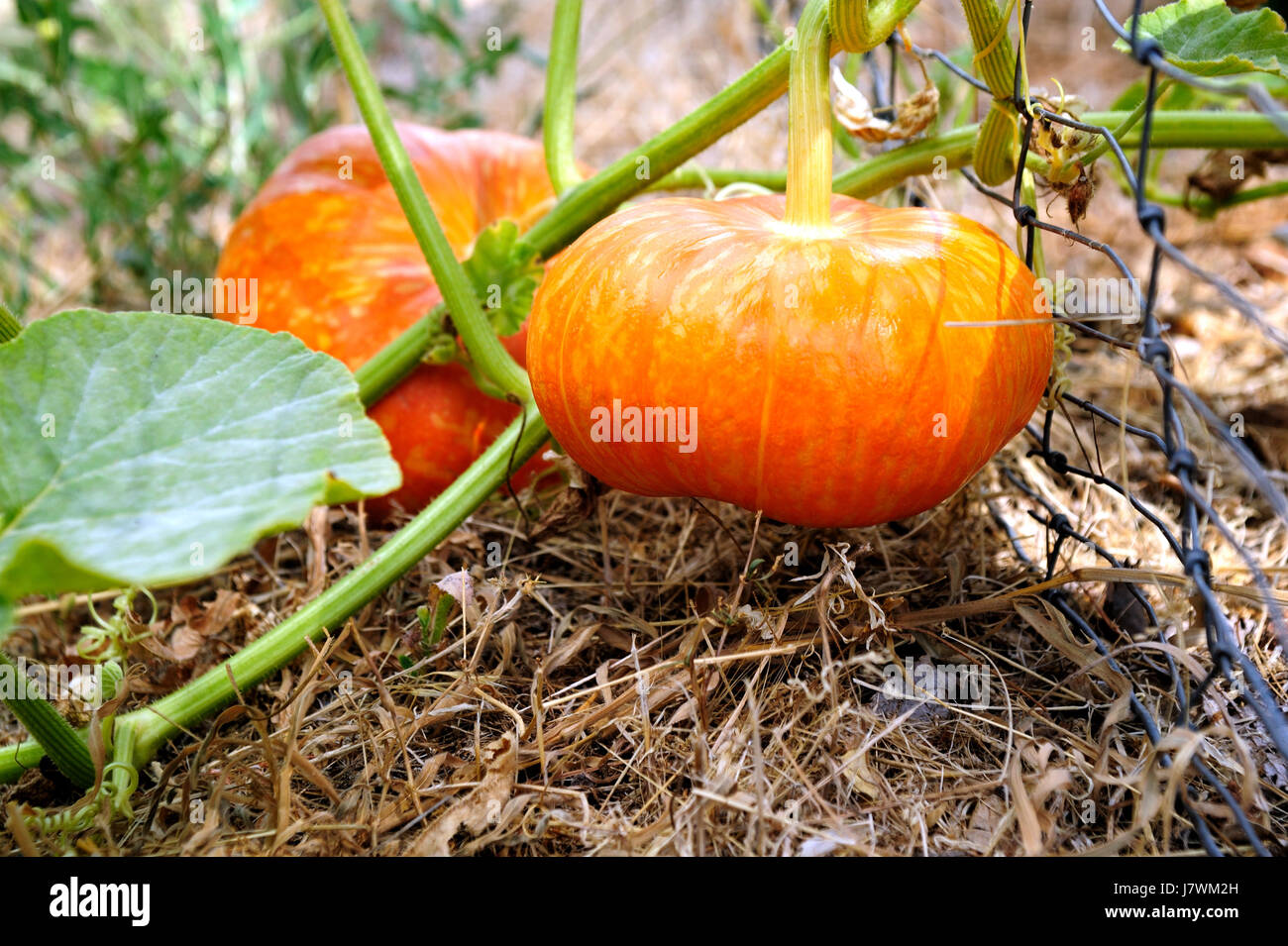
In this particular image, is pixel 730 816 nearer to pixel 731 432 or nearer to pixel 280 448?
pixel 731 432

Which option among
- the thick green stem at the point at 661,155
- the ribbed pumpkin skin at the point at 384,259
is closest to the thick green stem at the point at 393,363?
the ribbed pumpkin skin at the point at 384,259

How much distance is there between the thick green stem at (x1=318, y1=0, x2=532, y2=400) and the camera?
1389 millimetres

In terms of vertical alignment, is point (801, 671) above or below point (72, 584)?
below

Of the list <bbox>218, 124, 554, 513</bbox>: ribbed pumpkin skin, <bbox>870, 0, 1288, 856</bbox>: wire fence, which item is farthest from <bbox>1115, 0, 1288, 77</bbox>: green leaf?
<bbox>218, 124, 554, 513</bbox>: ribbed pumpkin skin

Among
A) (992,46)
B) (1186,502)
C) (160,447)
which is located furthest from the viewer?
(992,46)

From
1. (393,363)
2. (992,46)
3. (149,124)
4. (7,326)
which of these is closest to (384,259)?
(393,363)

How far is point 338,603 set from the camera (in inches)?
46.9

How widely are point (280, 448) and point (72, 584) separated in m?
0.19

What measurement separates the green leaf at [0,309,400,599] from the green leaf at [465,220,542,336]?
1.71ft

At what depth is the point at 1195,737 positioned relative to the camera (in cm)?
89

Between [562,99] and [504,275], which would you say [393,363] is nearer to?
[504,275]

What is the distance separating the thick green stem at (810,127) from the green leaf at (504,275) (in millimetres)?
448

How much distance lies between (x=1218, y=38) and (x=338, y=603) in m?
1.14
